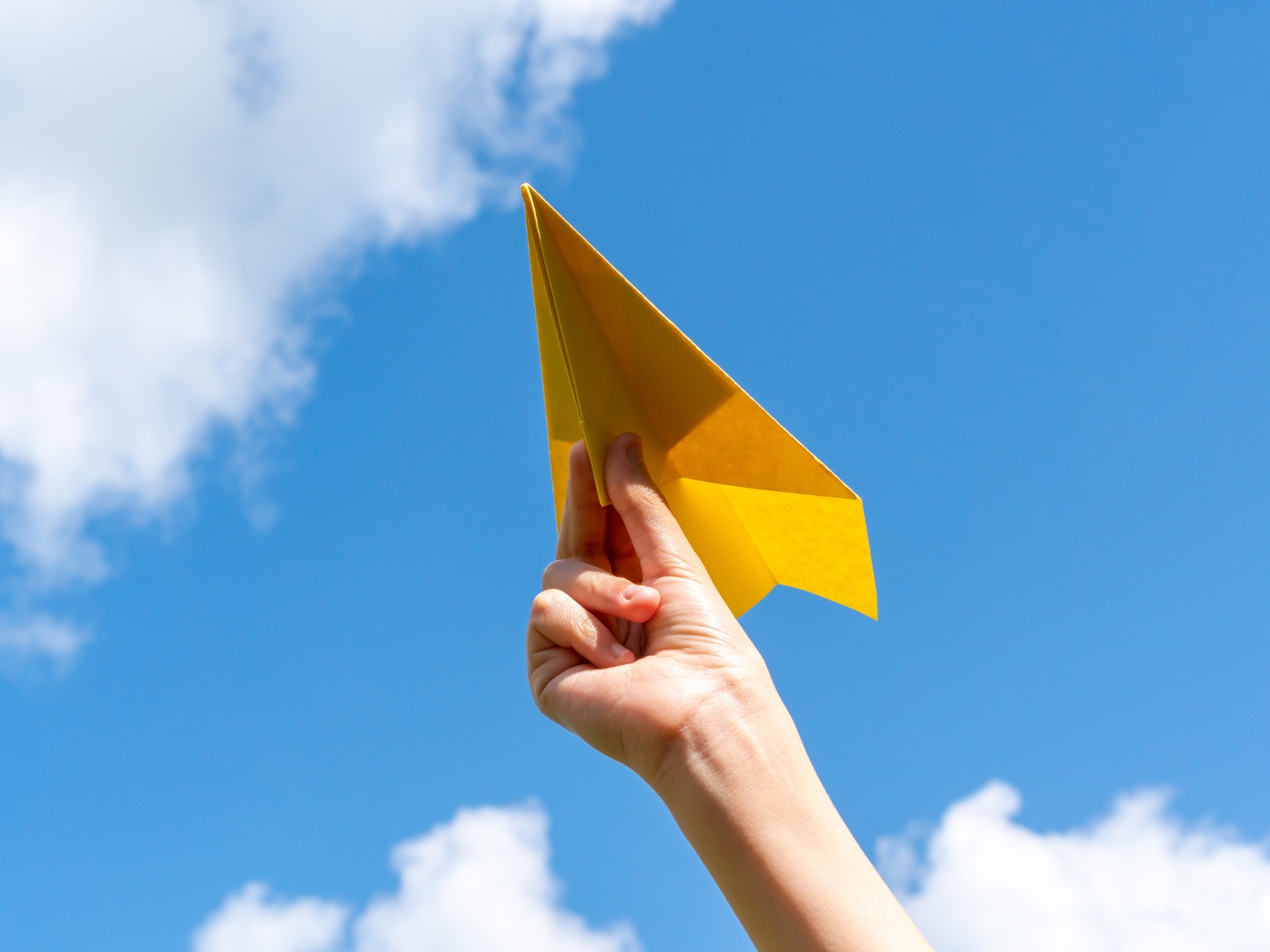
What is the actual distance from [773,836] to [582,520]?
1.65 m

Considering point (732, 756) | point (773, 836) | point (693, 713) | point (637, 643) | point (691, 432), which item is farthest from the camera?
point (691, 432)

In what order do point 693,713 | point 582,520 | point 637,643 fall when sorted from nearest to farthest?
point 693,713 → point 637,643 → point 582,520

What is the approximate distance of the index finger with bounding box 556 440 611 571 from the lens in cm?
352

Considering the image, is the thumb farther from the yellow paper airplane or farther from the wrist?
the wrist

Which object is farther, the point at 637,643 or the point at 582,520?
the point at 582,520

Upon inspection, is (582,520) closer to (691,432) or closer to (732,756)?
(691,432)

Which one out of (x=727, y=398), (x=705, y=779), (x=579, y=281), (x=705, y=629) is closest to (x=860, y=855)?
(x=705, y=779)

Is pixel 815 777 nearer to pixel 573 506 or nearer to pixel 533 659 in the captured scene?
pixel 533 659

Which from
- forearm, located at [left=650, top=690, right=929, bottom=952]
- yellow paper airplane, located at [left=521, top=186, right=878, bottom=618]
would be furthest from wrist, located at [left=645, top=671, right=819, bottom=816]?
→ yellow paper airplane, located at [left=521, top=186, right=878, bottom=618]

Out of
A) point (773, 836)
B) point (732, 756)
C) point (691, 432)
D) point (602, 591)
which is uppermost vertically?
point (691, 432)

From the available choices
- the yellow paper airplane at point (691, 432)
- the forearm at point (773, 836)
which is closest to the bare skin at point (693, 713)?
the forearm at point (773, 836)

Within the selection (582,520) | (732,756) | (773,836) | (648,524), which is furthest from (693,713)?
(582,520)

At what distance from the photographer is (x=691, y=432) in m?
3.52

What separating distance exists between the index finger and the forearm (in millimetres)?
1154
